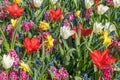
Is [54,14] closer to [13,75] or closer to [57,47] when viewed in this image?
[57,47]

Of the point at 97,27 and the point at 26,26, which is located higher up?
the point at 26,26

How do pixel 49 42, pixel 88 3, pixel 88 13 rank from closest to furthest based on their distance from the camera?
pixel 49 42, pixel 88 3, pixel 88 13

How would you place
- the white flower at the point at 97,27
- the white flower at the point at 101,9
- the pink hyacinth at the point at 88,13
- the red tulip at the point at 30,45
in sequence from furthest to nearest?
the pink hyacinth at the point at 88,13, the white flower at the point at 101,9, the white flower at the point at 97,27, the red tulip at the point at 30,45

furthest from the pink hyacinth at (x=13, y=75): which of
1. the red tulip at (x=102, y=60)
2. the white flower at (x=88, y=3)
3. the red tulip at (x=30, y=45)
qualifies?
the white flower at (x=88, y=3)

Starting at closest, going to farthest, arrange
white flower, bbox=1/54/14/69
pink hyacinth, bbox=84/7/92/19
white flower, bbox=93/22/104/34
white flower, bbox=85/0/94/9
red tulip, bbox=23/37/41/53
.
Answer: white flower, bbox=1/54/14/69, red tulip, bbox=23/37/41/53, white flower, bbox=93/22/104/34, white flower, bbox=85/0/94/9, pink hyacinth, bbox=84/7/92/19

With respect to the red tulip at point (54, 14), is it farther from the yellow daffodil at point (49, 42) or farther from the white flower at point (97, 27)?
the yellow daffodil at point (49, 42)

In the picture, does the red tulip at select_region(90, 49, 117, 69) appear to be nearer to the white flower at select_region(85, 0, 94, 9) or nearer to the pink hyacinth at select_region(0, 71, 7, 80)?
the pink hyacinth at select_region(0, 71, 7, 80)

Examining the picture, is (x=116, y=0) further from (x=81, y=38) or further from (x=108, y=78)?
(x=108, y=78)

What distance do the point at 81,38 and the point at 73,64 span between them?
16.7 inches

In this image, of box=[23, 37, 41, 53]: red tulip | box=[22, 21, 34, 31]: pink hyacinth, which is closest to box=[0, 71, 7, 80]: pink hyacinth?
box=[23, 37, 41, 53]: red tulip

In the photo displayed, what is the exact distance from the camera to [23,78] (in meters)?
3.14

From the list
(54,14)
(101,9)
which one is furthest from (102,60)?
(101,9)

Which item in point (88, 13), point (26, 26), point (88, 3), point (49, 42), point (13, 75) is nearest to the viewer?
point (13, 75)

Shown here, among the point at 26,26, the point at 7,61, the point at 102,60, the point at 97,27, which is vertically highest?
the point at 26,26
